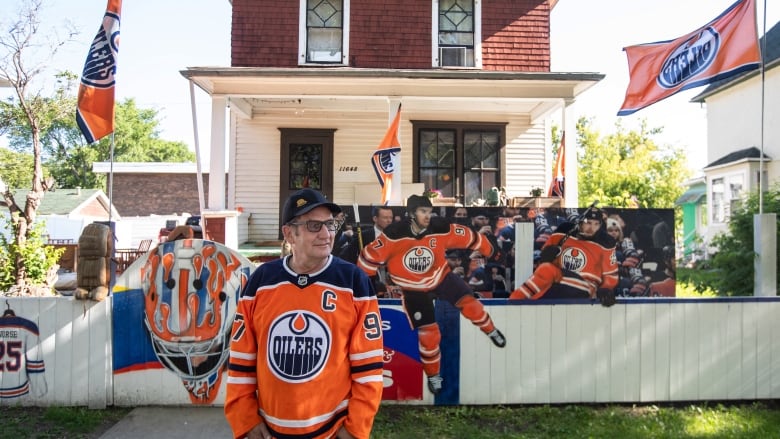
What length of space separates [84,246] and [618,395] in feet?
17.2

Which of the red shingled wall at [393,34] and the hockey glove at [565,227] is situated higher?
the red shingled wall at [393,34]

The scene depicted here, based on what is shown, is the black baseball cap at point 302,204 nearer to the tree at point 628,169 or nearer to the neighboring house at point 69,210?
the tree at point 628,169

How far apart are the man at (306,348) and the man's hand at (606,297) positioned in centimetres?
339

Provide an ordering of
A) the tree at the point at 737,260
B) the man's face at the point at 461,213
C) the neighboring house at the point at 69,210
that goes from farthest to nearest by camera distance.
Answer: the neighboring house at the point at 69,210 < the tree at the point at 737,260 < the man's face at the point at 461,213

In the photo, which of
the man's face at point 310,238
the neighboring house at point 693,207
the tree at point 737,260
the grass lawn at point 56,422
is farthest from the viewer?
the neighboring house at point 693,207

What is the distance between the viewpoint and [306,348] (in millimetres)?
2484

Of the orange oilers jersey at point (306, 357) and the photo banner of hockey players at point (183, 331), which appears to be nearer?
the orange oilers jersey at point (306, 357)

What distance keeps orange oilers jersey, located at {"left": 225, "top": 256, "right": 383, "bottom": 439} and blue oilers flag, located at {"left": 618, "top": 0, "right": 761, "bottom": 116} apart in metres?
5.21

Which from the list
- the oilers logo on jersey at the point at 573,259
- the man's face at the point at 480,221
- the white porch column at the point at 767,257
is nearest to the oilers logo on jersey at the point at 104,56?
the man's face at the point at 480,221

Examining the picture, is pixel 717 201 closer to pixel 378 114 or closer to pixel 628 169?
pixel 628 169

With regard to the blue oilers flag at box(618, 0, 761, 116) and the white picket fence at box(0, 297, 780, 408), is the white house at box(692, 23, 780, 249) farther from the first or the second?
the white picket fence at box(0, 297, 780, 408)

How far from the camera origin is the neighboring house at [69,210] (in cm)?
2579

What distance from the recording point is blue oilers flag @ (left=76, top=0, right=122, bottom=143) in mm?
6137

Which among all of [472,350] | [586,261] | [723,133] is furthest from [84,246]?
[723,133]
